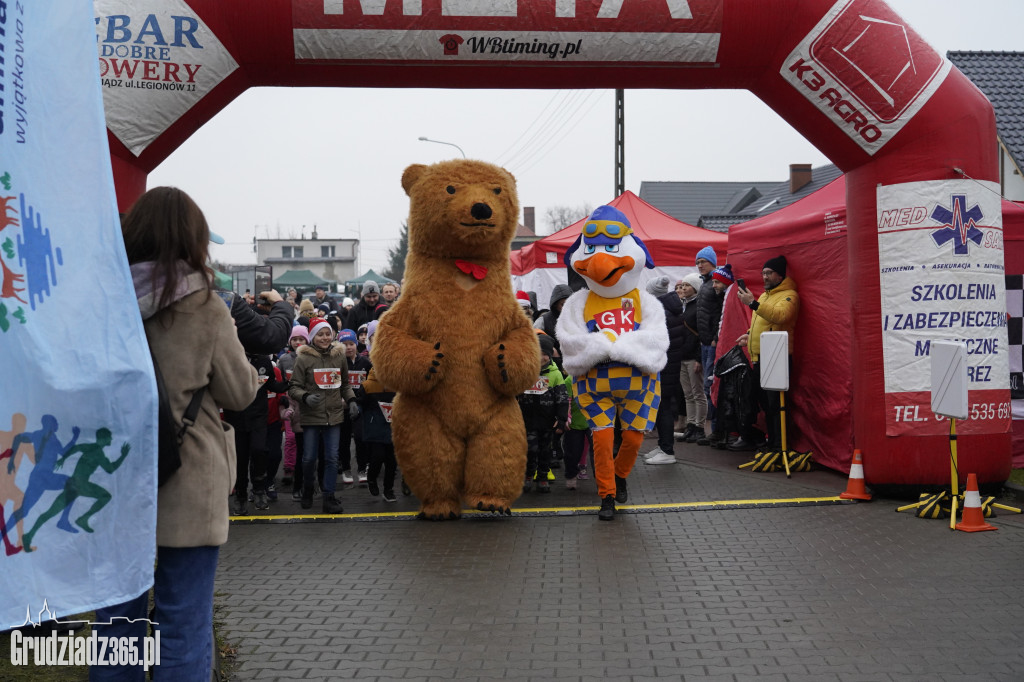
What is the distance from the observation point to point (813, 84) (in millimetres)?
7430

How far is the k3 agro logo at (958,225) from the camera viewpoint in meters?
7.45

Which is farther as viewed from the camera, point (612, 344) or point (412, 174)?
point (412, 174)

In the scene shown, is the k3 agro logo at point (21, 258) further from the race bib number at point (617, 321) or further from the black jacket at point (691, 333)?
the black jacket at point (691, 333)

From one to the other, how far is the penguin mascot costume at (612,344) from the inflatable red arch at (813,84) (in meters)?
1.33

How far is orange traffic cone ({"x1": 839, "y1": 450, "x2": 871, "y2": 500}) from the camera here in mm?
7758

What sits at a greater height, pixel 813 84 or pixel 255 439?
pixel 813 84

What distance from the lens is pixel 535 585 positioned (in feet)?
18.6

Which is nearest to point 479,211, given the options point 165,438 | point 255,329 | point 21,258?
point 255,329

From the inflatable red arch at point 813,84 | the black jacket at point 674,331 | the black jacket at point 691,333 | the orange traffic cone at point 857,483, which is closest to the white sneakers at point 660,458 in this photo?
the black jacket at point 674,331

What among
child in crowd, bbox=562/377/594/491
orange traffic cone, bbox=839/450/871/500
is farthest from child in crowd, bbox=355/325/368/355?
orange traffic cone, bbox=839/450/871/500

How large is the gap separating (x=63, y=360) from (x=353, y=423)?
6.05 m

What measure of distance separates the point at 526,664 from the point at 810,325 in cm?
600

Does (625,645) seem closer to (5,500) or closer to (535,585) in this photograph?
(535,585)

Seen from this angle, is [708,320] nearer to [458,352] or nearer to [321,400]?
[458,352]
